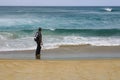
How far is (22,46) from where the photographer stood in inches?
794
